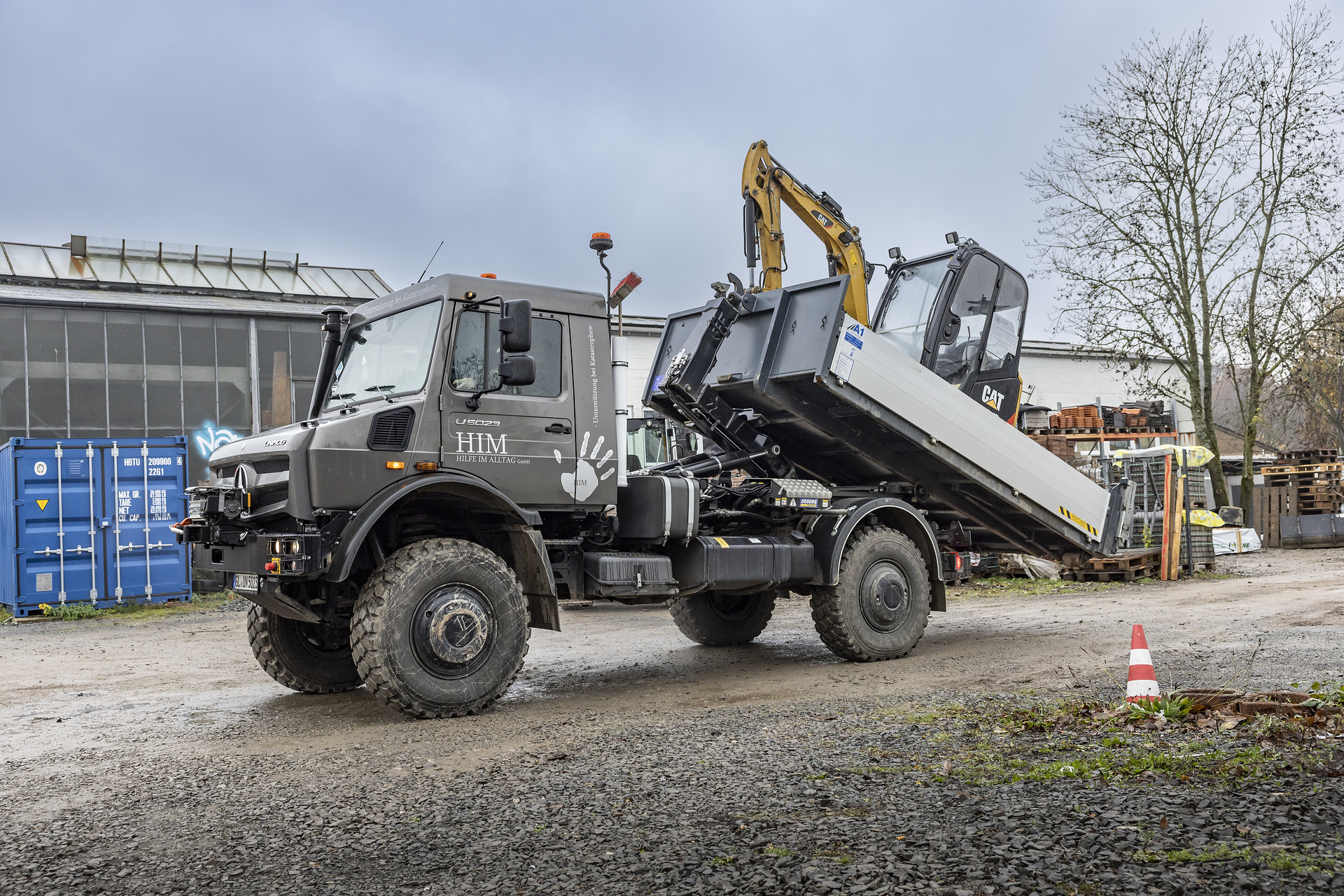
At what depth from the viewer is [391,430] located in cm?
634

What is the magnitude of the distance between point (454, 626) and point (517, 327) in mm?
1855

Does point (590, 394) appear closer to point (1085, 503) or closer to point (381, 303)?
point (381, 303)

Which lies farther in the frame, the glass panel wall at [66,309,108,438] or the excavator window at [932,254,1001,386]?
the glass panel wall at [66,309,108,438]

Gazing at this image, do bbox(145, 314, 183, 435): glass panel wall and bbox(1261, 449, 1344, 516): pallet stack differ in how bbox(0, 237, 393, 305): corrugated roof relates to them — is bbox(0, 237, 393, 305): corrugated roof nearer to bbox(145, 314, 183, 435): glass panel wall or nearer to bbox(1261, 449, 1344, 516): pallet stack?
bbox(145, 314, 183, 435): glass panel wall

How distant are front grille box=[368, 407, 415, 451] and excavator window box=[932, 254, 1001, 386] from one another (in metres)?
4.92

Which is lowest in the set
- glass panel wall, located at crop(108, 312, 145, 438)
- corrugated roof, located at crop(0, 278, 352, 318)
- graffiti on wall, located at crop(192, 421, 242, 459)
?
graffiti on wall, located at crop(192, 421, 242, 459)

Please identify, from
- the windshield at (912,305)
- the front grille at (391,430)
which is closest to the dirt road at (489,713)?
the front grille at (391,430)

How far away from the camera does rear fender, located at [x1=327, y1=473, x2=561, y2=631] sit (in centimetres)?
605

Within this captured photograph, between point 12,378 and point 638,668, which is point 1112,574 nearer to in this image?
point 638,668

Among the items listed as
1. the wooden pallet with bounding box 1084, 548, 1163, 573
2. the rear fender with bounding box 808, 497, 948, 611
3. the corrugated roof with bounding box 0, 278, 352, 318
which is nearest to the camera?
the rear fender with bounding box 808, 497, 948, 611

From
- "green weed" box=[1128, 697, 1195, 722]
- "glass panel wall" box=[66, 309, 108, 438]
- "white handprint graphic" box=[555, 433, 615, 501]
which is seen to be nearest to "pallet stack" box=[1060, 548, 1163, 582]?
"green weed" box=[1128, 697, 1195, 722]

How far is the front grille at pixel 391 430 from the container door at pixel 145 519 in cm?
1024

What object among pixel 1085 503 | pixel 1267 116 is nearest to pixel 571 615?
pixel 1085 503

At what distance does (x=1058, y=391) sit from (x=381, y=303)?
32762mm
